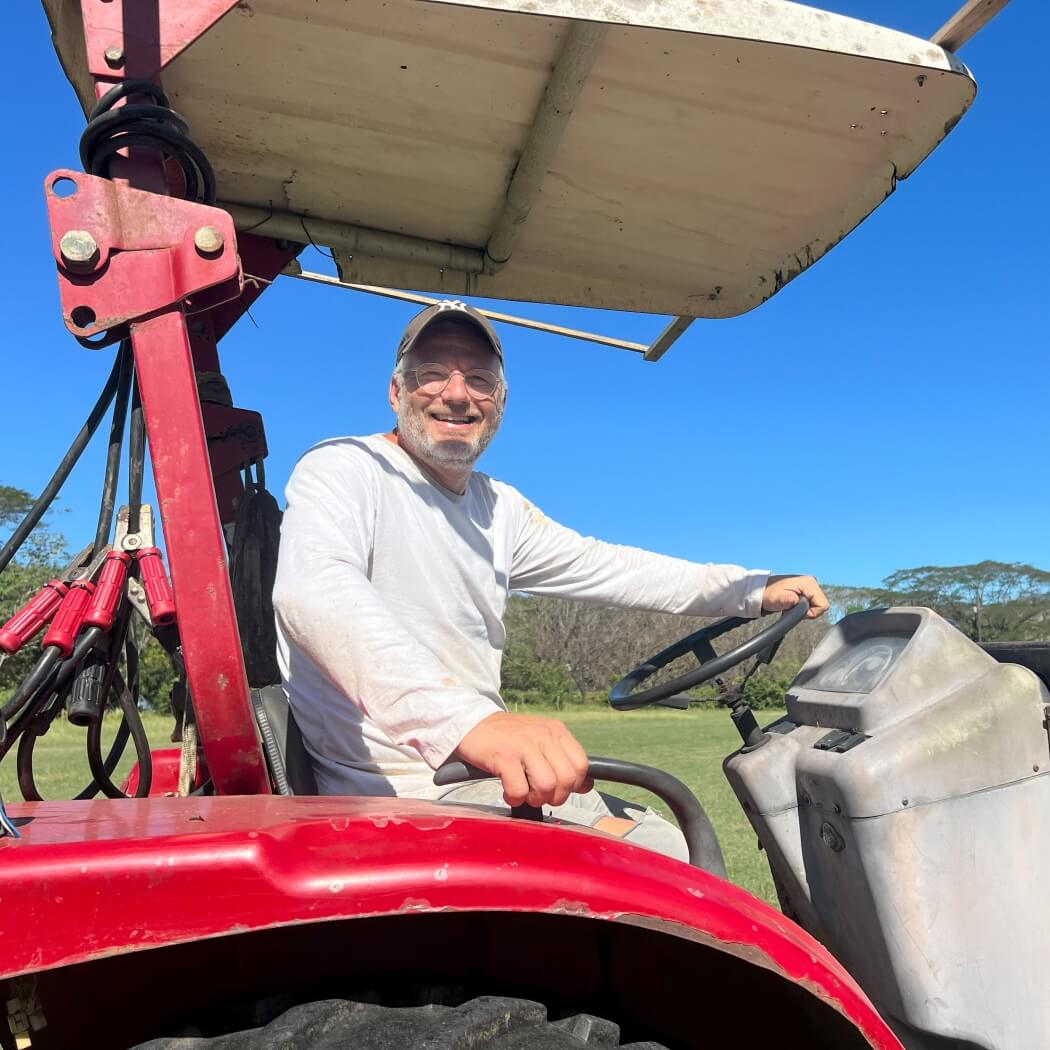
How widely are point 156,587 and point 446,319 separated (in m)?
0.99

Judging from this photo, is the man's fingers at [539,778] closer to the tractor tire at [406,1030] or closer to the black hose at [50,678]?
the tractor tire at [406,1030]

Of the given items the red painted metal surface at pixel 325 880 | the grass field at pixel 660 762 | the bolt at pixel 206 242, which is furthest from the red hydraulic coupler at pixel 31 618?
the grass field at pixel 660 762

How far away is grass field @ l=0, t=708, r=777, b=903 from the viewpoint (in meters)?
5.07

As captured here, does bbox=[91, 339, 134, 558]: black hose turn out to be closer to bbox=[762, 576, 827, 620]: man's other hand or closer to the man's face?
the man's face

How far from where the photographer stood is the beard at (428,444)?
2.12 m

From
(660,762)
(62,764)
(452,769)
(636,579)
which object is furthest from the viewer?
(660,762)

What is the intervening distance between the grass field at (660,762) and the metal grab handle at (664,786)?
3.02 metres

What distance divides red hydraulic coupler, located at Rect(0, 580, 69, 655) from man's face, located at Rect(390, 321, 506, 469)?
0.92m

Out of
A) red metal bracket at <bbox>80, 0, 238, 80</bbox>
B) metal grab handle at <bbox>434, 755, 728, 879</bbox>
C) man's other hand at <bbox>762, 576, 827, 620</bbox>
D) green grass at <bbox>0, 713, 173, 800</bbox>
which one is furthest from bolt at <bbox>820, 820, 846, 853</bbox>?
green grass at <bbox>0, 713, 173, 800</bbox>

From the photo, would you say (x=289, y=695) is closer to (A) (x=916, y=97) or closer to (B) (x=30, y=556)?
(A) (x=916, y=97)

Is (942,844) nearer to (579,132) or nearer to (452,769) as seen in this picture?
(452,769)

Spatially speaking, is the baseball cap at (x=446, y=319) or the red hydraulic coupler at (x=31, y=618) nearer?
the red hydraulic coupler at (x=31, y=618)

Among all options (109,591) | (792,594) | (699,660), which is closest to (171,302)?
(109,591)

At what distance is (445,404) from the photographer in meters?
2.14
